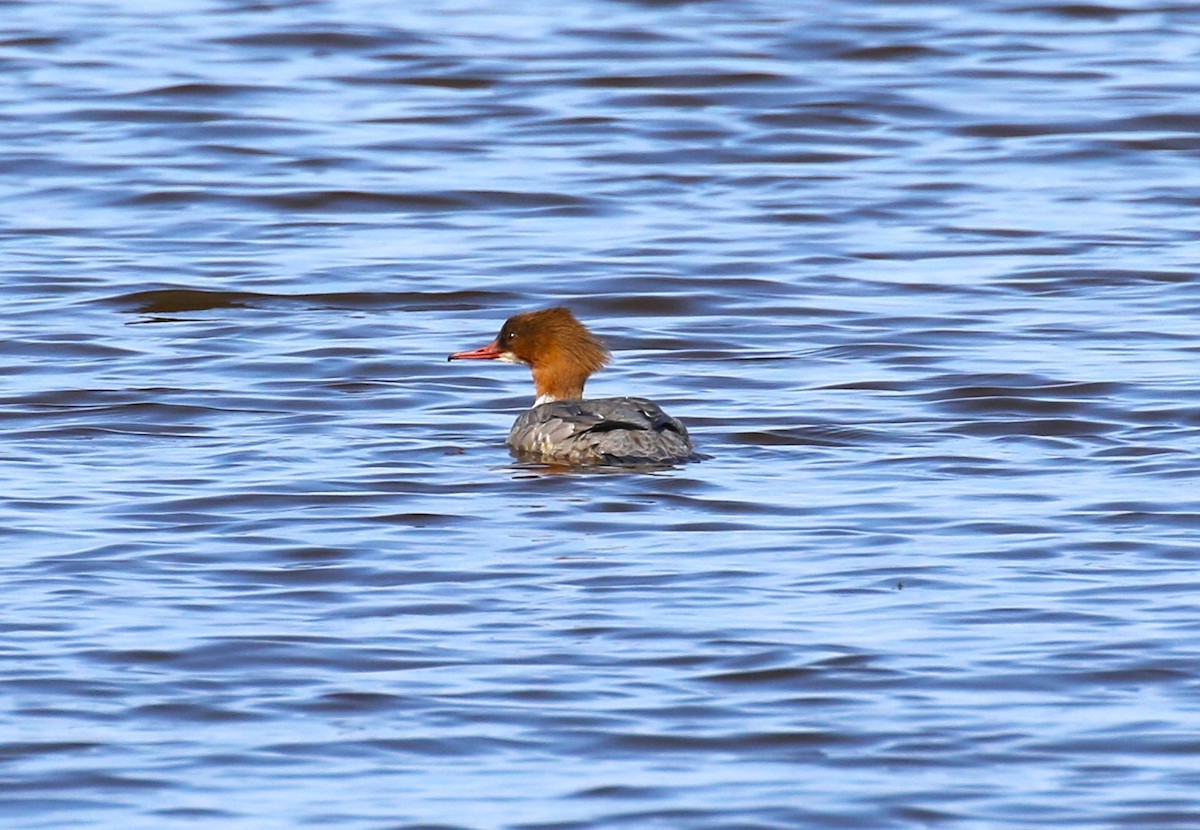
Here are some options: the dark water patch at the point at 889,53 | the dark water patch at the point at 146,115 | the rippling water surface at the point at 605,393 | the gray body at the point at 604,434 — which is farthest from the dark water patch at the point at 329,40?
the gray body at the point at 604,434

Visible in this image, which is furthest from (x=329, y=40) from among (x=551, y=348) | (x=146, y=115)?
(x=551, y=348)

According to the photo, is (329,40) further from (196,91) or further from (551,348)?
(551,348)

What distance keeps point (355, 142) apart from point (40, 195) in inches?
93.9

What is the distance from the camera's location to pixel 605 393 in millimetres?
11453

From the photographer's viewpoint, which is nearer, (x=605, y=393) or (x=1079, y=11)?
(x=605, y=393)

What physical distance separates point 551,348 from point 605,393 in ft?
3.54

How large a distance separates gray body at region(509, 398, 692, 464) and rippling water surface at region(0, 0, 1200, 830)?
0.11 m

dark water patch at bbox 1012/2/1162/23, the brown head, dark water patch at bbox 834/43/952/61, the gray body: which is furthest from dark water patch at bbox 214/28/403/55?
the gray body

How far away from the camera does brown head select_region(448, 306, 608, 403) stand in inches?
410

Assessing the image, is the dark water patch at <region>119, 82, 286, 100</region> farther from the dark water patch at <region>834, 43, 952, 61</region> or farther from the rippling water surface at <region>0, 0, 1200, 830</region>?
the dark water patch at <region>834, 43, 952, 61</region>

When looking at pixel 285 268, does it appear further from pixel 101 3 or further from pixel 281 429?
pixel 101 3

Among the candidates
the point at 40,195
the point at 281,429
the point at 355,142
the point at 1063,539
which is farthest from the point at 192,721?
the point at 355,142

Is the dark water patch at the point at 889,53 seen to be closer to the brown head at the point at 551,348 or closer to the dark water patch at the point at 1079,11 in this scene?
the dark water patch at the point at 1079,11

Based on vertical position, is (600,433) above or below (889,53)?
below
